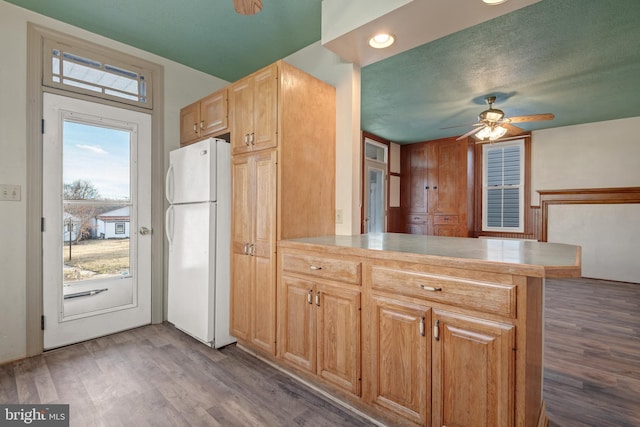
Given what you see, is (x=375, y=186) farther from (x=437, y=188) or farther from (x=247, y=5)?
(x=247, y=5)

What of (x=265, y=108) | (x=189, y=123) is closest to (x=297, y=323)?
(x=265, y=108)

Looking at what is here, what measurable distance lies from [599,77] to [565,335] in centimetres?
284

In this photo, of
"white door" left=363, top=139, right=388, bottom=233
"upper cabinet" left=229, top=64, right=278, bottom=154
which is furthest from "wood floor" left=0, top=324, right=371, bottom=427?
"white door" left=363, top=139, right=388, bottom=233

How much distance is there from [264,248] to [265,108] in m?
1.02

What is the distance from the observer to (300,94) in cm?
220

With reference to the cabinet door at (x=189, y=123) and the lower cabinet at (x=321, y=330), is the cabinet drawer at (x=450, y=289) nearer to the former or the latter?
the lower cabinet at (x=321, y=330)

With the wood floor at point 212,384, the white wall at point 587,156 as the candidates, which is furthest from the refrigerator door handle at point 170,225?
the white wall at point 587,156

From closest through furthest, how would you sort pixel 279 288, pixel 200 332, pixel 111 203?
pixel 279 288 < pixel 200 332 < pixel 111 203

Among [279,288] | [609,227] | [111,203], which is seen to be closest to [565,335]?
[279,288]

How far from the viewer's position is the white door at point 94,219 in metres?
2.39

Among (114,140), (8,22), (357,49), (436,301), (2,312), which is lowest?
(2,312)

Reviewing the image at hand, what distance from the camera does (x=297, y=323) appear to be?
75.1 inches

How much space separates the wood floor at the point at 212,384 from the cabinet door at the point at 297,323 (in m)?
0.18

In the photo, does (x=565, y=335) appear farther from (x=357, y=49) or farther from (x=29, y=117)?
(x=29, y=117)
